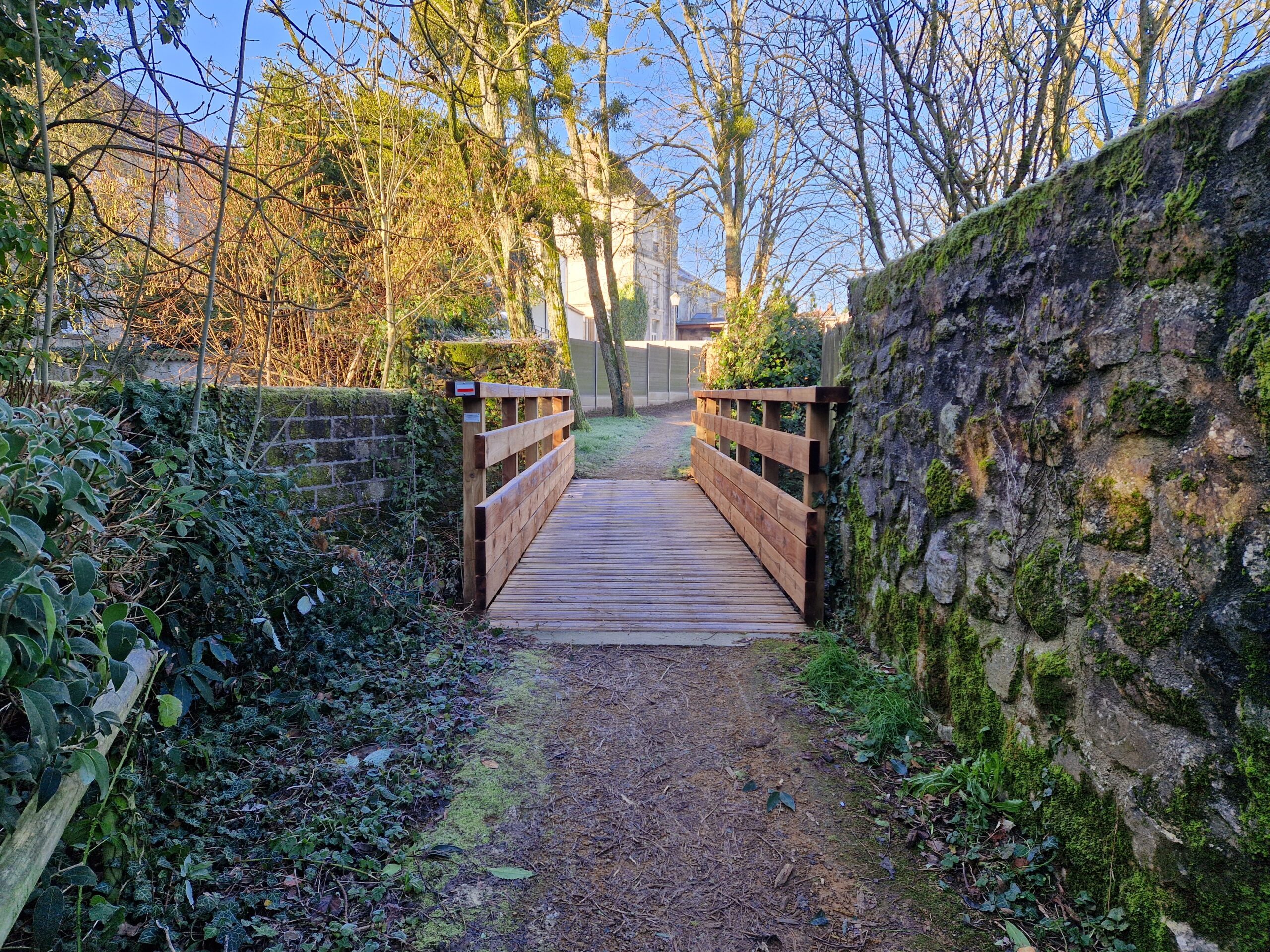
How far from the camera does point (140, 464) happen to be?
2.53m

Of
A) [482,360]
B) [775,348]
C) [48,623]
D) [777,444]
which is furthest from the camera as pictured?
[775,348]

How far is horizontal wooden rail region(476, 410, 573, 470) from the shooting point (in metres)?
3.89

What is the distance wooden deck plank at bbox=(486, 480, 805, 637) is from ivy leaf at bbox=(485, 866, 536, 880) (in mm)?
1820

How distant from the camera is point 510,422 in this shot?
16.1 feet

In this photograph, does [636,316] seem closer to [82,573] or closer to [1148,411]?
[1148,411]

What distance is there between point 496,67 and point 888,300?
204 centimetres

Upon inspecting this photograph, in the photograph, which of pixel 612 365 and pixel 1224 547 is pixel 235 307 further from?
pixel 612 365

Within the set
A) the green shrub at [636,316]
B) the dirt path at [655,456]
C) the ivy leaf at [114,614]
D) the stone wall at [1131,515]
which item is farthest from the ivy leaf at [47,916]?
the green shrub at [636,316]

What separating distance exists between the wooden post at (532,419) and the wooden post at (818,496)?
96.5 inches

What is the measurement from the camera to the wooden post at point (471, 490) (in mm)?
3867

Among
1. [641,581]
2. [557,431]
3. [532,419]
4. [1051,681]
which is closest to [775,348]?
[557,431]

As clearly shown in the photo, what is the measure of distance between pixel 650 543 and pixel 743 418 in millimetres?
1258

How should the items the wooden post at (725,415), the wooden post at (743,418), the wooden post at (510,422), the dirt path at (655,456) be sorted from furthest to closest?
the dirt path at (655,456)
the wooden post at (725,415)
the wooden post at (743,418)
the wooden post at (510,422)

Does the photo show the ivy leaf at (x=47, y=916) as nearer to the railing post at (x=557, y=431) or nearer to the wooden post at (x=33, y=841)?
the wooden post at (x=33, y=841)
